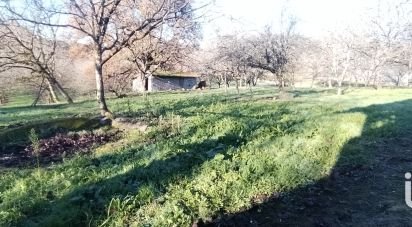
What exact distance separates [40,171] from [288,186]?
→ 14.5ft

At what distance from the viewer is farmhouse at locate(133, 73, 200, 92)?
181ft

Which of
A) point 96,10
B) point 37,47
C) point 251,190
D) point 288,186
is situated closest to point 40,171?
point 251,190

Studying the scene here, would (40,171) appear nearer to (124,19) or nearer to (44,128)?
(44,128)

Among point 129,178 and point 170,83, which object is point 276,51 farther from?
point 170,83

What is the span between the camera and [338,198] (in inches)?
222

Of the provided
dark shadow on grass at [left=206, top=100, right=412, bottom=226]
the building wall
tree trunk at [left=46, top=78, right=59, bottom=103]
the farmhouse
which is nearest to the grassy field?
dark shadow on grass at [left=206, top=100, right=412, bottom=226]

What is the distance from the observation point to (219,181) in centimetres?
578

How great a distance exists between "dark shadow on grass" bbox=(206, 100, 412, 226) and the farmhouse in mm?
46207

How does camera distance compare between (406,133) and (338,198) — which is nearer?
(338,198)

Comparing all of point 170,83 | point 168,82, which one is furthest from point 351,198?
point 170,83
